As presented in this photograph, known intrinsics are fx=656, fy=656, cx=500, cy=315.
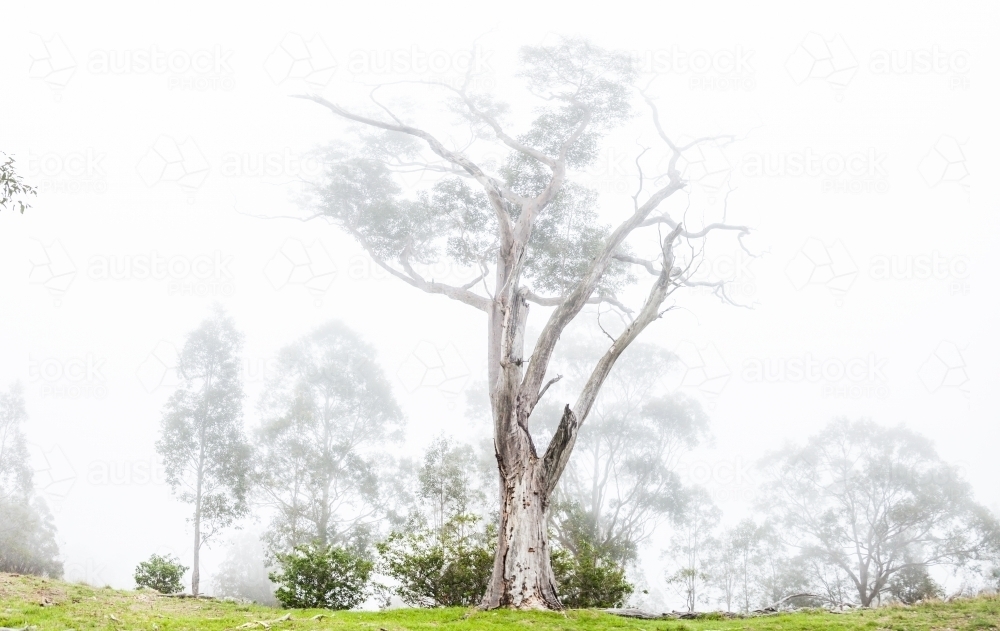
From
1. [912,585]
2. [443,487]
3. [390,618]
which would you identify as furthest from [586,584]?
[912,585]

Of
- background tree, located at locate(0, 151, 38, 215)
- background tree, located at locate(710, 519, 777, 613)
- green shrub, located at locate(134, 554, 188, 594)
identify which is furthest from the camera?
background tree, located at locate(710, 519, 777, 613)

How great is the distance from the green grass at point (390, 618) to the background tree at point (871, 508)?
46.8 feet

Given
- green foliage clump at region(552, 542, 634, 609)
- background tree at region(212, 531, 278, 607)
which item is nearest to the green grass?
green foliage clump at region(552, 542, 634, 609)

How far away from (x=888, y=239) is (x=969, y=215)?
490 inches

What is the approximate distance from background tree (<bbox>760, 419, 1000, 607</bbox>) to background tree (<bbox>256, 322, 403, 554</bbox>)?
16857mm

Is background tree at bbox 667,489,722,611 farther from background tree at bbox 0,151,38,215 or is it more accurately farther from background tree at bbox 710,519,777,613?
background tree at bbox 0,151,38,215

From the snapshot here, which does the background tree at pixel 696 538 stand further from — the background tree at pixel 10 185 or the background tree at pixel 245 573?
the background tree at pixel 10 185

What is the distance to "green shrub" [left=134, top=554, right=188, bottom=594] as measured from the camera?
1530 cm

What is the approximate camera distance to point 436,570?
44.6 ft

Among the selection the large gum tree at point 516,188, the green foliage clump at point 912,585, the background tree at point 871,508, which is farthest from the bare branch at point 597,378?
the background tree at point 871,508

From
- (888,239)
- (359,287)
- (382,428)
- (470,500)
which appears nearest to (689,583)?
(470,500)

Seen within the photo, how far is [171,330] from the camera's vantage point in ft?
179

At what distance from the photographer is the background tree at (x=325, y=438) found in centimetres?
2339

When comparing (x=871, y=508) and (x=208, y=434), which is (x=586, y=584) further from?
(x=871, y=508)
